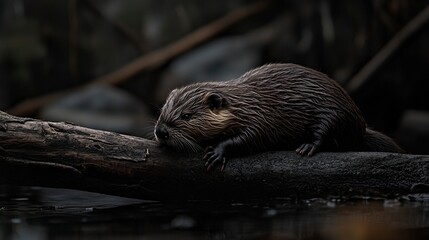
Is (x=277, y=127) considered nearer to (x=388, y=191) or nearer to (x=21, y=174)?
(x=388, y=191)

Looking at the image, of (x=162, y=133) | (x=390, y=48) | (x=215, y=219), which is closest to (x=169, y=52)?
(x=390, y=48)

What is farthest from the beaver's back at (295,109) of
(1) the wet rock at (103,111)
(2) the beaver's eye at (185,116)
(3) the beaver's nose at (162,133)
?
(1) the wet rock at (103,111)

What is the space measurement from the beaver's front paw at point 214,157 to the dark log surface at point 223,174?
0.05 meters

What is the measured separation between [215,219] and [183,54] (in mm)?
8013

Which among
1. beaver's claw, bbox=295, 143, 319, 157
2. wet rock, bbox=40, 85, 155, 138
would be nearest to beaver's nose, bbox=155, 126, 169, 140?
beaver's claw, bbox=295, 143, 319, 157

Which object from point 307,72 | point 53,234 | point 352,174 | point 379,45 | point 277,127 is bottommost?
point 53,234

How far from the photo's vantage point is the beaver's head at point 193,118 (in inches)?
187

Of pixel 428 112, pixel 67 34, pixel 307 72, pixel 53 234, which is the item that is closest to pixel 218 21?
pixel 67 34

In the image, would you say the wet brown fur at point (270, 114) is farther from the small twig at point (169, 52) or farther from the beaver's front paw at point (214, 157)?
the small twig at point (169, 52)

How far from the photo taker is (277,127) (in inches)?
198

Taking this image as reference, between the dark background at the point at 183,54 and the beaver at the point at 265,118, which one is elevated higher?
the dark background at the point at 183,54

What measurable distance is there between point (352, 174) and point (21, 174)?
5.82ft

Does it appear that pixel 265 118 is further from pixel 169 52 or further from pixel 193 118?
pixel 169 52

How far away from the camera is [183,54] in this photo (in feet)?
39.5
